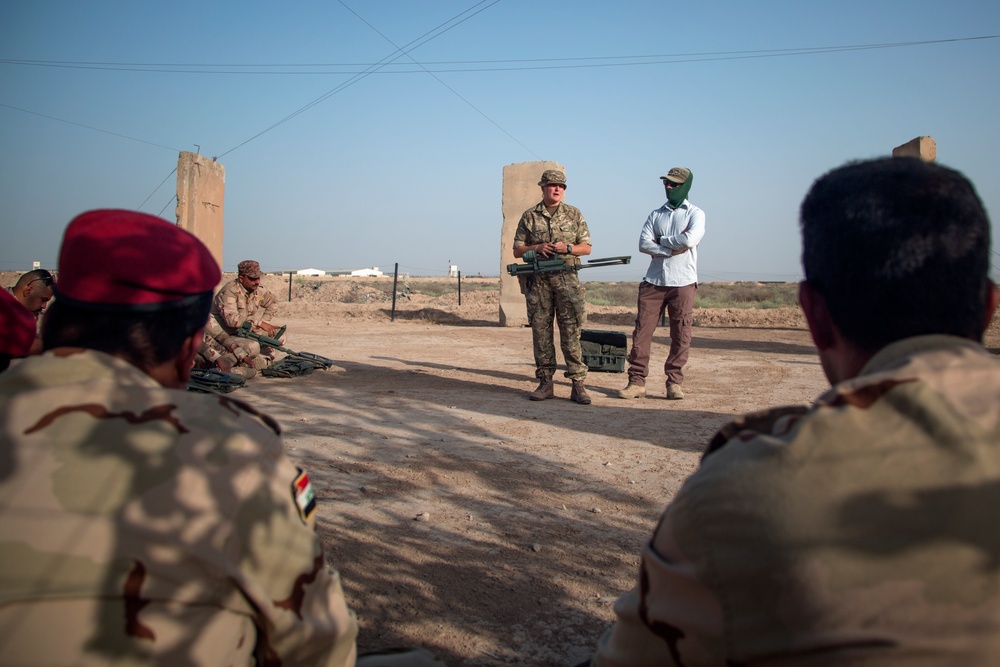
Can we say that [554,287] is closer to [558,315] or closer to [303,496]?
[558,315]

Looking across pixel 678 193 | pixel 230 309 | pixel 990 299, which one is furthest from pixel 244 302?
pixel 990 299

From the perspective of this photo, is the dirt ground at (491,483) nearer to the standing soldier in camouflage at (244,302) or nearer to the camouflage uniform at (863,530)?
the standing soldier in camouflage at (244,302)

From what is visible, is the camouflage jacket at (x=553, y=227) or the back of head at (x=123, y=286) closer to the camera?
the back of head at (x=123, y=286)

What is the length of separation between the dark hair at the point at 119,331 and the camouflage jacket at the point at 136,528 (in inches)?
2.8

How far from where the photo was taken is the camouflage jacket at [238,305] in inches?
322

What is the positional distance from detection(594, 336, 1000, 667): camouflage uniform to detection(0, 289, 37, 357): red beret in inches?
100

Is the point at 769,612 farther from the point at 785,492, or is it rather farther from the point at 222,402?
the point at 222,402

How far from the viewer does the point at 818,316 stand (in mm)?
1337

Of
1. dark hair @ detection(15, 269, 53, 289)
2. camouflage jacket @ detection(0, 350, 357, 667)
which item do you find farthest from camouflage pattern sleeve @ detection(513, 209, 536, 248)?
camouflage jacket @ detection(0, 350, 357, 667)

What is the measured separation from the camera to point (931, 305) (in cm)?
123

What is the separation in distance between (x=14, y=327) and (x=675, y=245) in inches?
205

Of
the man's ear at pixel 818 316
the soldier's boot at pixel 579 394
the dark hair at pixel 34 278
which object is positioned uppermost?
the dark hair at pixel 34 278

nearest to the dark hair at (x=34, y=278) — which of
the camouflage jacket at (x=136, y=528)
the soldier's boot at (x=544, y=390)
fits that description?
the soldier's boot at (x=544, y=390)

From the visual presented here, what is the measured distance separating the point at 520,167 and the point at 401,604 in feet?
44.3
